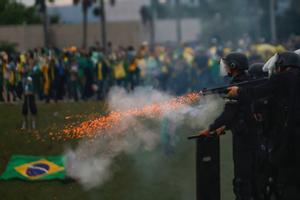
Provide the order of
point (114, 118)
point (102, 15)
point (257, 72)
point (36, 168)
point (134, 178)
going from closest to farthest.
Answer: point (257, 72) < point (114, 118) < point (134, 178) < point (36, 168) < point (102, 15)

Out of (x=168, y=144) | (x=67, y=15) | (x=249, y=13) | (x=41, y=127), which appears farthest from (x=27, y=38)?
(x=168, y=144)

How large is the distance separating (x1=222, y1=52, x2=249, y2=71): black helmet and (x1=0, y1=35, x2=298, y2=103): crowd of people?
12.1m

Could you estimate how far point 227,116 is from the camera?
964cm

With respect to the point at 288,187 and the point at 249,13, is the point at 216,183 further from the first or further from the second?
the point at 249,13

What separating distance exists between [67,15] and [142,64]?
3741cm

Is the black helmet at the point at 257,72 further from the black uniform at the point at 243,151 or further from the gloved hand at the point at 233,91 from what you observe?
the gloved hand at the point at 233,91

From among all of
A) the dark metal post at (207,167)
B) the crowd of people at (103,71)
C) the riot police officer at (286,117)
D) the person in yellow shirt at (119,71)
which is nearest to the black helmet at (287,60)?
the riot police officer at (286,117)

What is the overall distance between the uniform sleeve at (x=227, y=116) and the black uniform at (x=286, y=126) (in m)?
0.44

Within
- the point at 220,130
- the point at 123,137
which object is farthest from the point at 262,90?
the point at 123,137

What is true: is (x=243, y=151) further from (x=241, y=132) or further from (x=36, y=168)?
(x=36, y=168)

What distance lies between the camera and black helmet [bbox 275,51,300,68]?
907cm

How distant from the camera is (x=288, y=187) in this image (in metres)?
9.13

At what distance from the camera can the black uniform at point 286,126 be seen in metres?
8.89

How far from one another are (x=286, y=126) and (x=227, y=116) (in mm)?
935
